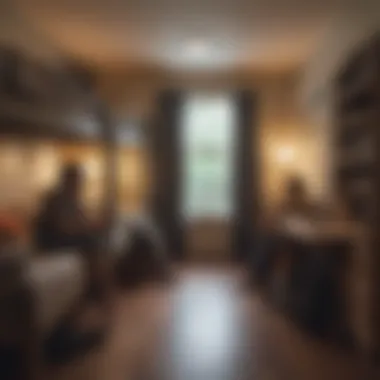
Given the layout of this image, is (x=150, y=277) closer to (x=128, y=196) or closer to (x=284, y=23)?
(x=128, y=196)

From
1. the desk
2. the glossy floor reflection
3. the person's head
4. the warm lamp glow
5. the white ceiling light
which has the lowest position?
the glossy floor reflection

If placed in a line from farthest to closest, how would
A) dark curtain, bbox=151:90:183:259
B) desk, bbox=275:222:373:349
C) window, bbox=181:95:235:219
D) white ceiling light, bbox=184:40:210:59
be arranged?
window, bbox=181:95:235:219, dark curtain, bbox=151:90:183:259, white ceiling light, bbox=184:40:210:59, desk, bbox=275:222:373:349

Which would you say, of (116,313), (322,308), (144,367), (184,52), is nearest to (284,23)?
(184,52)

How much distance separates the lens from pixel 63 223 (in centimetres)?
438

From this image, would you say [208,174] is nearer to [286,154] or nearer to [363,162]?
[286,154]

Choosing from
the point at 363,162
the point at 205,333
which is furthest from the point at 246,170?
the point at 205,333

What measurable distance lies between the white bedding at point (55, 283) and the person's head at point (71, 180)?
23.2 inches

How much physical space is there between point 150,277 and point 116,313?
1.38m

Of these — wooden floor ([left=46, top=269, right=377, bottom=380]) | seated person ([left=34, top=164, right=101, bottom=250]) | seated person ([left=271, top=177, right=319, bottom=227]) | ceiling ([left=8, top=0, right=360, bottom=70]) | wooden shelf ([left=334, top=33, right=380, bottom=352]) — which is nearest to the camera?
wooden floor ([left=46, top=269, right=377, bottom=380])

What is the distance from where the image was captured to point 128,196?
7207 mm

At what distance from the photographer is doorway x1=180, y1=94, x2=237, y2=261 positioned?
24.2 feet

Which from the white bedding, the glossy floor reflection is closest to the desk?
the glossy floor reflection

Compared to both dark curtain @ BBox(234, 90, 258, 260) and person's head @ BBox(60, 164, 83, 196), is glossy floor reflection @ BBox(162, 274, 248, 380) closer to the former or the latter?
person's head @ BBox(60, 164, 83, 196)

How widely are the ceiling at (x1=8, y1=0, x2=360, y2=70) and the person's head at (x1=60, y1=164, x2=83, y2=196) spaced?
1.30 meters
